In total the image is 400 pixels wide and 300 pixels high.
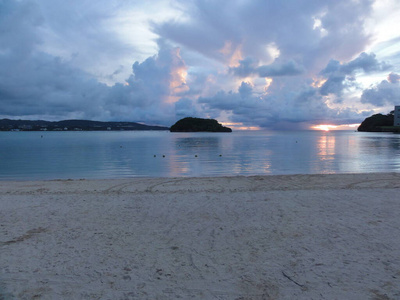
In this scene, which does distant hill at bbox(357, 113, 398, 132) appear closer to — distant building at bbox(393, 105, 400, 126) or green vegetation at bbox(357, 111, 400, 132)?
Answer: green vegetation at bbox(357, 111, 400, 132)

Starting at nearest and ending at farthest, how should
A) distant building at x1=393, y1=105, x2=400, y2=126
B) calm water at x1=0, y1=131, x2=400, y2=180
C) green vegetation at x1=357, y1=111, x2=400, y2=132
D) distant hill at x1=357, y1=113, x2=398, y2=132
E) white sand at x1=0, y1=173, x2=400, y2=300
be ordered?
white sand at x1=0, y1=173, x2=400, y2=300, calm water at x1=0, y1=131, x2=400, y2=180, distant building at x1=393, y1=105, x2=400, y2=126, green vegetation at x1=357, y1=111, x2=400, y2=132, distant hill at x1=357, y1=113, x2=398, y2=132

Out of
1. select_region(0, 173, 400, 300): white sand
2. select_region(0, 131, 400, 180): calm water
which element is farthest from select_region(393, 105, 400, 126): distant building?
select_region(0, 173, 400, 300): white sand

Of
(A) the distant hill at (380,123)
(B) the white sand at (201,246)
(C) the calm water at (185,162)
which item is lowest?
(C) the calm water at (185,162)

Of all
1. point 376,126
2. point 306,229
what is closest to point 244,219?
point 306,229

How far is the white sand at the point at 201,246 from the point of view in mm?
4672

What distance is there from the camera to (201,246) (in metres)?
6.39

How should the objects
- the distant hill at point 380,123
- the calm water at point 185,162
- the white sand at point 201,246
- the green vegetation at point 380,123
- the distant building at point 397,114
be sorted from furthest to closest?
the distant hill at point 380,123 < the green vegetation at point 380,123 < the distant building at point 397,114 < the calm water at point 185,162 < the white sand at point 201,246

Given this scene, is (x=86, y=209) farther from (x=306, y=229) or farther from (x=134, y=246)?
(x=306, y=229)

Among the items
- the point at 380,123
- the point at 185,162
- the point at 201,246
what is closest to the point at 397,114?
the point at 380,123

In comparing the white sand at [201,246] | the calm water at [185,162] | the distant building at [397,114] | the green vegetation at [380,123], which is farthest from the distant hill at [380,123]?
the white sand at [201,246]

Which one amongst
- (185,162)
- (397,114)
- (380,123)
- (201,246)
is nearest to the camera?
(201,246)

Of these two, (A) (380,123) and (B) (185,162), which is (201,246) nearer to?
(B) (185,162)

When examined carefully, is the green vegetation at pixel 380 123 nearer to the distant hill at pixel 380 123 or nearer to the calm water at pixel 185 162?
the distant hill at pixel 380 123

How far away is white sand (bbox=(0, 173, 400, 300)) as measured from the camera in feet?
15.3
